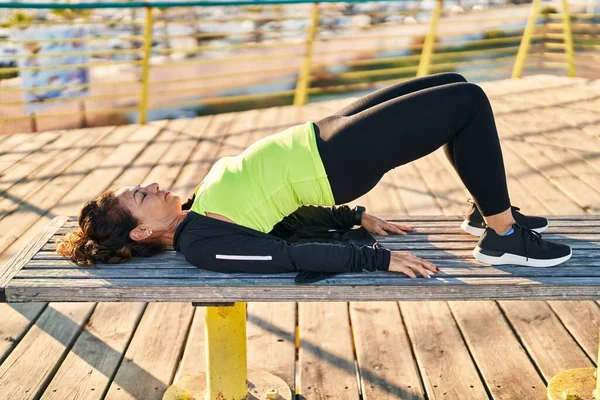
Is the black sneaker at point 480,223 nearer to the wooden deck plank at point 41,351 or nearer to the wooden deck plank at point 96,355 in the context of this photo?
the wooden deck plank at point 96,355

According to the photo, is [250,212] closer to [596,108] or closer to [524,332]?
[524,332]

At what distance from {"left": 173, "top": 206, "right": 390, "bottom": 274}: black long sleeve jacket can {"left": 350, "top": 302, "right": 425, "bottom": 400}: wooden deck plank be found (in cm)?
63

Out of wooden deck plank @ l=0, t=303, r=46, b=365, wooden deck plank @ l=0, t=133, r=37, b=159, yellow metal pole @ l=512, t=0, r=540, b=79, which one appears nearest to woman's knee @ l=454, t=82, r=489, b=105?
wooden deck plank @ l=0, t=303, r=46, b=365

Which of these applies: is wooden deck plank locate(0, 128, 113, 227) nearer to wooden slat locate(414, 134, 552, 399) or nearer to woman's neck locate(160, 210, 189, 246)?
woman's neck locate(160, 210, 189, 246)

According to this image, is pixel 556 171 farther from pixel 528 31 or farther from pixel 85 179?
pixel 528 31

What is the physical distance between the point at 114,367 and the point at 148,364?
0.13 m

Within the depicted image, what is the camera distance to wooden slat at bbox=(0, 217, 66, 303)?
2340mm

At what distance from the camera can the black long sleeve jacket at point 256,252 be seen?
2.32 metres

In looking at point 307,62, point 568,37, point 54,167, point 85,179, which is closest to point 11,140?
point 54,167

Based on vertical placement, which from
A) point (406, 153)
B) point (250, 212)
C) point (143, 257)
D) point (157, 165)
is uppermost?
point (406, 153)

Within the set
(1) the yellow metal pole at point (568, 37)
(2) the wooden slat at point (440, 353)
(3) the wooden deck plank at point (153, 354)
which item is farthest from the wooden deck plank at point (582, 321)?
(1) the yellow metal pole at point (568, 37)

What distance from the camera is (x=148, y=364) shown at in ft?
9.71

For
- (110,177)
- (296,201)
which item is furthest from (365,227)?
(110,177)

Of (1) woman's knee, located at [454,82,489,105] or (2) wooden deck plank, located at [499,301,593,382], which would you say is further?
(2) wooden deck plank, located at [499,301,593,382]
